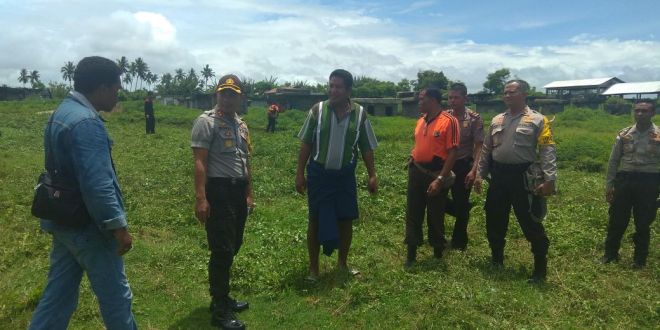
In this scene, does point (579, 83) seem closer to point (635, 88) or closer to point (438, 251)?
point (635, 88)

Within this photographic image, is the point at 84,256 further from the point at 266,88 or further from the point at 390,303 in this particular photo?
the point at 266,88

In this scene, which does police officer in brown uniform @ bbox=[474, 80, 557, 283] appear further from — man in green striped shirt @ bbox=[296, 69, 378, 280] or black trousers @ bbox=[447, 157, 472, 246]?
man in green striped shirt @ bbox=[296, 69, 378, 280]

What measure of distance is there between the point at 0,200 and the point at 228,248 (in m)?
5.77

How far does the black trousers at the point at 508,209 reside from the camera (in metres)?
4.99

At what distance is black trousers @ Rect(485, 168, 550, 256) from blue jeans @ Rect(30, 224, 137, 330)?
11.8 feet

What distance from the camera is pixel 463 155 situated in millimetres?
5957

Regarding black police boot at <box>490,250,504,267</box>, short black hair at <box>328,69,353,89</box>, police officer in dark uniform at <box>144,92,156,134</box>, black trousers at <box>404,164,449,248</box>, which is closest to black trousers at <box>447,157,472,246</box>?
black trousers at <box>404,164,449,248</box>

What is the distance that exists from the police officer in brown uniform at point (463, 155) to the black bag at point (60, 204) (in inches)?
164

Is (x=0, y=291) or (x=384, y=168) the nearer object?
(x=0, y=291)

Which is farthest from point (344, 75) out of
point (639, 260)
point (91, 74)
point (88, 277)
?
point (639, 260)

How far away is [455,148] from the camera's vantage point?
5.21 metres

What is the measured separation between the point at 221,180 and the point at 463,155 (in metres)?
3.10

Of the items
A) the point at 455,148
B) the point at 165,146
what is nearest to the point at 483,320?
the point at 455,148

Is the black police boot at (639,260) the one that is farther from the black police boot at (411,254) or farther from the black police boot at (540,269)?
the black police boot at (411,254)
